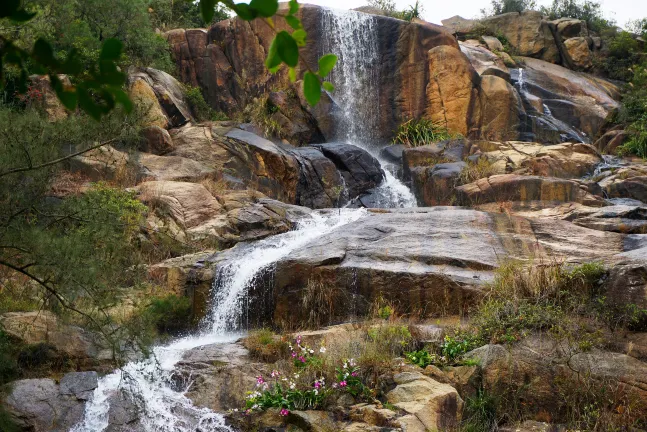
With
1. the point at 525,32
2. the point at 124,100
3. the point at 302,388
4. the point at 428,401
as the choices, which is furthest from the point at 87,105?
the point at 525,32

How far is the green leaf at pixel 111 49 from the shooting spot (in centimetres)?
164

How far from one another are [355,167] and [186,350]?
32.4 feet

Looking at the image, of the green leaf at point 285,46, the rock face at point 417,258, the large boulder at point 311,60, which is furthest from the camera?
the large boulder at point 311,60

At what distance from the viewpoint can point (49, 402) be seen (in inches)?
280

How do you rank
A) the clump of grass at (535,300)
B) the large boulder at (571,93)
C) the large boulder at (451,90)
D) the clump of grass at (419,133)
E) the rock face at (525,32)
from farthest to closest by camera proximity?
the rock face at (525,32), the large boulder at (571,93), the large boulder at (451,90), the clump of grass at (419,133), the clump of grass at (535,300)

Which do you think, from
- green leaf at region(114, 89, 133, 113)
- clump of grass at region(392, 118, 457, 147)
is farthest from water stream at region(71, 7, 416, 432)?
green leaf at region(114, 89, 133, 113)

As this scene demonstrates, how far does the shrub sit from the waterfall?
11218 millimetres

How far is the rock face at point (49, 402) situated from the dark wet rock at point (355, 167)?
10.9 metres

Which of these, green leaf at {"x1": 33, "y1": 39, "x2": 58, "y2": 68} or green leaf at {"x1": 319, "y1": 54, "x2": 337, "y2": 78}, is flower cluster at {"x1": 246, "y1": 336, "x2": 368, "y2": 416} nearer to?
green leaf at {"x1": 319, "y1": 54, "x2": 337, "y2": 78}

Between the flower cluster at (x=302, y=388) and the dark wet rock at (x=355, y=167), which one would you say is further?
the dark wet rock at (x=355, y=167)

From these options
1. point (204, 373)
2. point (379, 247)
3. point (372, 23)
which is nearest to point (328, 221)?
point (379, 247)

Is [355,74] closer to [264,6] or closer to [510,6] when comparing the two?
[510,6]

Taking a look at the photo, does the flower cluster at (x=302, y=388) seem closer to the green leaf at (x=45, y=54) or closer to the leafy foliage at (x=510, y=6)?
the green leaf at (x=45, y=54)

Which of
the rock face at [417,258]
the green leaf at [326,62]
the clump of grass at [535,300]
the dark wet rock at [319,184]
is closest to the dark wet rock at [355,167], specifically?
the dark wet rock at [319,184]
